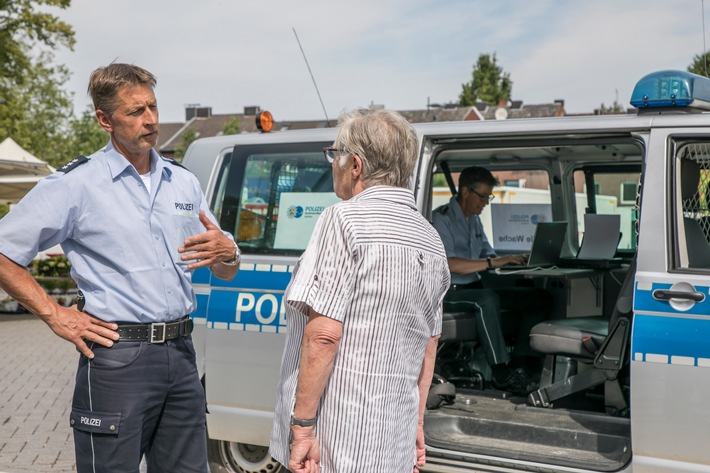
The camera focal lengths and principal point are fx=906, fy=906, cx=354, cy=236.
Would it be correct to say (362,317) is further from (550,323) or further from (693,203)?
(550,323)

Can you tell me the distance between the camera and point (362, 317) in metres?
2.57

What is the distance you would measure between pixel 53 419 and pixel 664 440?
4781 mm

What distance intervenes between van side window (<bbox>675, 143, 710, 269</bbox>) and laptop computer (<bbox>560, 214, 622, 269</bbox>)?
2070 mm

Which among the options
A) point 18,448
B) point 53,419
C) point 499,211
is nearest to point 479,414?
point 499,211

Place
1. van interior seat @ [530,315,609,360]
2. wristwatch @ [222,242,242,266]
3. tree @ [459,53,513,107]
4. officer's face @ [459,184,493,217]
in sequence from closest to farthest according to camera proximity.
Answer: wristwatch @ [222,242,242,266] → van interior seat @ [530,315,609,360] → officer's face @ [459,184,493,217] → tree @ [459,53,513,107]

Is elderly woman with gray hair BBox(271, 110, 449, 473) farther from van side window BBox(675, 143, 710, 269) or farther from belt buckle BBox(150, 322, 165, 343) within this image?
van side window BBox(675, 143, 710, 269)

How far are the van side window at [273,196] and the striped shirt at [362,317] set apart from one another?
2.09 metres

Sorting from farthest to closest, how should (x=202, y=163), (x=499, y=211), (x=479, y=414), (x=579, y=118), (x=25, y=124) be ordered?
(x=25, y=124) → (x=499, y=211) → (x=202, y=163) → (x=479, y=414) → (x=579, y=118)

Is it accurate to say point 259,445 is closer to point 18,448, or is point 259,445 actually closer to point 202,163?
point 202,163

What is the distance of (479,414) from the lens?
4.74m

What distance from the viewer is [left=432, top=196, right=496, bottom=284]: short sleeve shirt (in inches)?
230

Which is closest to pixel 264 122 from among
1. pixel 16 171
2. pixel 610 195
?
pixel 610 195

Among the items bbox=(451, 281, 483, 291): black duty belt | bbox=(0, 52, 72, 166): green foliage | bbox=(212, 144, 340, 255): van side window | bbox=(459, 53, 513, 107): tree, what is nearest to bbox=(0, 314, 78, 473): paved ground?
bbox=(212, 144, 340, 255): van side window

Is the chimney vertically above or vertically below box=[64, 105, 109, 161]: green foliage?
above
